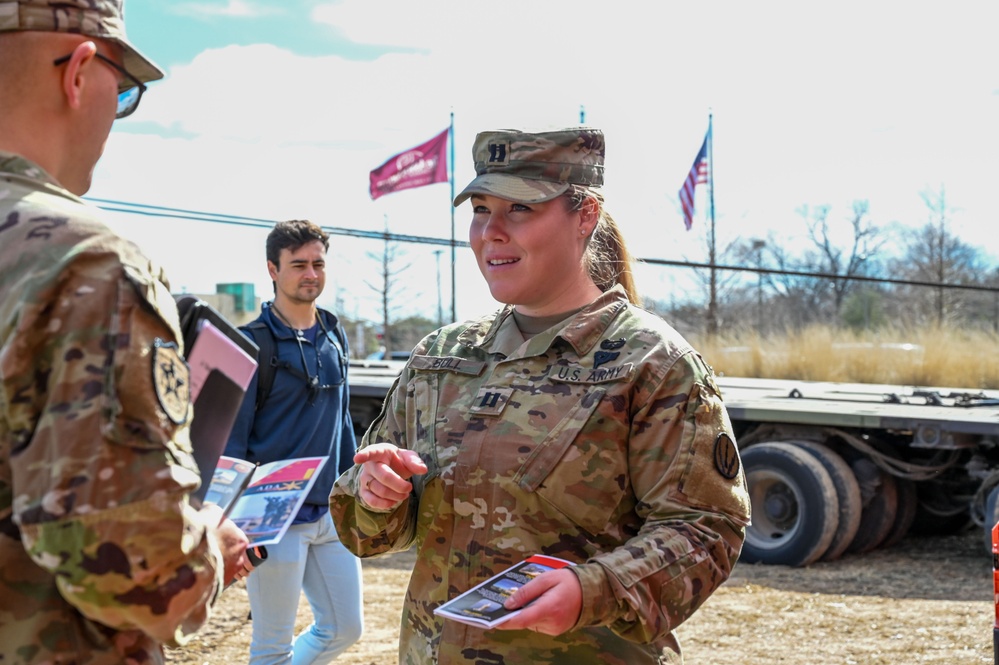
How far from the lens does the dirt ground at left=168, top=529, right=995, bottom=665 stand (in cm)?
582

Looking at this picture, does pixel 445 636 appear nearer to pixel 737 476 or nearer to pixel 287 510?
pixel 737 476

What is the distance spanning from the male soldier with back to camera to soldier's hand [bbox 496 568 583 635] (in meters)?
0.60

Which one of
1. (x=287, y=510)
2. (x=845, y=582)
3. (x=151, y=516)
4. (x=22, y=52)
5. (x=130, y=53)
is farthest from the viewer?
(x=845, y=582)

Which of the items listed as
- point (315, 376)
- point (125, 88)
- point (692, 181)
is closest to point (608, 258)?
point (125, 88)

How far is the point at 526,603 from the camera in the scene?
2008 mm

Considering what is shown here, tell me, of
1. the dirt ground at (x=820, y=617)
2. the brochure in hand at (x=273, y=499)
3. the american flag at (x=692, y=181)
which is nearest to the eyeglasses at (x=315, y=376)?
the brochure in hand at (x=273, y=499)

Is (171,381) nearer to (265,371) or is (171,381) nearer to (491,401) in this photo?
(491,401)

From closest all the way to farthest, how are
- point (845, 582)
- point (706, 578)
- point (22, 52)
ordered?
point (22, 52), point (706, 578), point (845, 582)

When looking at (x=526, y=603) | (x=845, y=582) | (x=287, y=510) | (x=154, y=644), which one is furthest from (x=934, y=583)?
(x=154, y=644)

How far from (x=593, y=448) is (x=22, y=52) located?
1.30 metres

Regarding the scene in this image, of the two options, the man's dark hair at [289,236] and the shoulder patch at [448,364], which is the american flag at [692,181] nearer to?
the man's dark hair at [289,236]

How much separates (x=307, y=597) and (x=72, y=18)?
10.0 feet

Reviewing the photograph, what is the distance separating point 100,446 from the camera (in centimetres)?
140

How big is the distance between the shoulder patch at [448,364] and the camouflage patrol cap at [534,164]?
1.23ft
